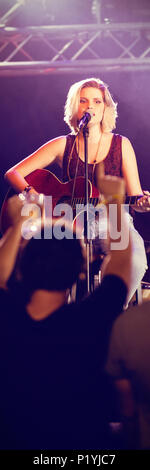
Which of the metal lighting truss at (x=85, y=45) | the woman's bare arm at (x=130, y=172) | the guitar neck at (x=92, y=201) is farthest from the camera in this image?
the metal lighting truss at (x=85, y=45)

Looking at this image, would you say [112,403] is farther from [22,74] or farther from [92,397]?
[22,74]

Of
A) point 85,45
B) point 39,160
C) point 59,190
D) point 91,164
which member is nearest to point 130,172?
point 91,164

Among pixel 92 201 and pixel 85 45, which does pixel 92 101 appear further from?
pixel 85 45

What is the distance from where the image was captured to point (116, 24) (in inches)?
164

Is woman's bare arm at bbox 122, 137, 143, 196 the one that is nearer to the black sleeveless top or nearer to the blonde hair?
the black sleeveless top

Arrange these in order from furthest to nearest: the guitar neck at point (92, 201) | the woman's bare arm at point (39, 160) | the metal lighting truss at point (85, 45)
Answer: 1. the metal lighting truss at point (85, 45)
2. the woman's bare arm at point (39, 160)
3. the guitar neck at point (92, 201)

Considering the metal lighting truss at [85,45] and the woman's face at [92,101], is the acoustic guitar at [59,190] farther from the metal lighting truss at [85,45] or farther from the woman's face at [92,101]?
the metal lighting truss at [85,45]

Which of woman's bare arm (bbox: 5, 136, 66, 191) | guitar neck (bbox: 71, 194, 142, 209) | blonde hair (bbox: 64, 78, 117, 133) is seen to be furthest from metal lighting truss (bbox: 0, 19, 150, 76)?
guitar neck (bbox: 71, 194, 142, 209)

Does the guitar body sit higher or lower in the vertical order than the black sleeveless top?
lower

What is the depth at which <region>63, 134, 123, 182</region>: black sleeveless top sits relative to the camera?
304 centimetres

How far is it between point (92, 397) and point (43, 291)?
1.06ft

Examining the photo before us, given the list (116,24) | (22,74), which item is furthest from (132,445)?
(22,74)

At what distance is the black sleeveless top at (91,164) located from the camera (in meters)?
3.04

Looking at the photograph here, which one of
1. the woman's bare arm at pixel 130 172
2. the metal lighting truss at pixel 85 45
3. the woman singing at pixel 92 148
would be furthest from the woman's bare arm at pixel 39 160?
the metal lighting truss at pixel 85 45
